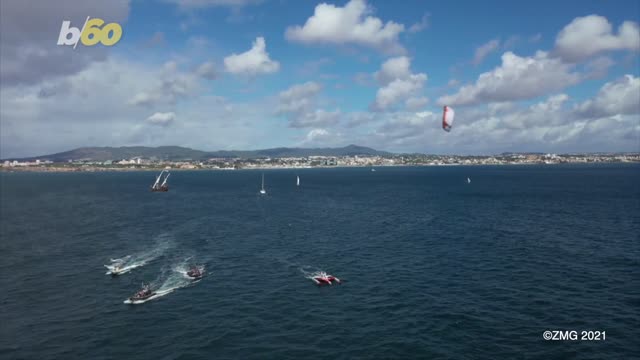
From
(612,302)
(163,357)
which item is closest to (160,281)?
(163,357)

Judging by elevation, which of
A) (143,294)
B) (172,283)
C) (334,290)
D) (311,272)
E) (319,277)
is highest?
(319,277)

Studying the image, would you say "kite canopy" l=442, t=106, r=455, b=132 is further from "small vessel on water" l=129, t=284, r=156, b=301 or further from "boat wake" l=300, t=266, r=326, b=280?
"small vessel on water" l=129, t=284, r=156, b=301

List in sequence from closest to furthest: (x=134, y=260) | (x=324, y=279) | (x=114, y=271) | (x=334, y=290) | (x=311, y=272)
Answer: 1. (x=334, y=290)
2. (x=324, y=279)
3. (x=114, y=271)
4. (x=311, y=272)
5. (x=134, y=260)

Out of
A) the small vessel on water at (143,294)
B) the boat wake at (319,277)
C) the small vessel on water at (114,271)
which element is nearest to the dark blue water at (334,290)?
the small vessel on water at (114,271)

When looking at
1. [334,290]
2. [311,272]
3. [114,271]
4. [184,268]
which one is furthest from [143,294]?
[334,290]

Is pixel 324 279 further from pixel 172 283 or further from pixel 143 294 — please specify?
pixel 143 294

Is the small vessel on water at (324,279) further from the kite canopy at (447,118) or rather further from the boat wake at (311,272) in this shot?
the kite canopy at (447,118)

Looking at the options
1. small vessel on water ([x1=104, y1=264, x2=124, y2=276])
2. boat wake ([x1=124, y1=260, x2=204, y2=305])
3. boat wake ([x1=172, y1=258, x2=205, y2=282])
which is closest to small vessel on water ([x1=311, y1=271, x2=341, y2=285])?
boat wake ([x1=172, y1=258, x2=205, y2=282])
